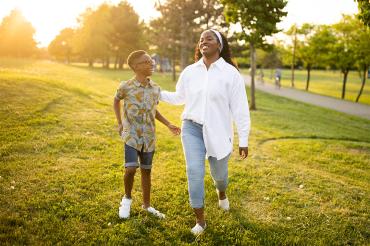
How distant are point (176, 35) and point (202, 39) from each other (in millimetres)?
34116

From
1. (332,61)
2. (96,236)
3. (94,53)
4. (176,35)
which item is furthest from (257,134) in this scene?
(94,53)

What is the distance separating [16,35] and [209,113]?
86.2 metres

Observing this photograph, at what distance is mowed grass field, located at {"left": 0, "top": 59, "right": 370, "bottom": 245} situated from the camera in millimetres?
4539

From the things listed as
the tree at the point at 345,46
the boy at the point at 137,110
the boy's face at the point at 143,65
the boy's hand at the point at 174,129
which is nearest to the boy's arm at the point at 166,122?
the boy's hand at the point at 174,129

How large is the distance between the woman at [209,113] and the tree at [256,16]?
468 inches

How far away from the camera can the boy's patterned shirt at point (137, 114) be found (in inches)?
181

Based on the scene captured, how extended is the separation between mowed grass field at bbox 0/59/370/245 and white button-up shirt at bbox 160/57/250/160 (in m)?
1.22

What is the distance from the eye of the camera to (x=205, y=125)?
4508 mm

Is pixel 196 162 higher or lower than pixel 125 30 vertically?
lower

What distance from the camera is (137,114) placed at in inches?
181

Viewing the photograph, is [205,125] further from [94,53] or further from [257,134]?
[94,53]

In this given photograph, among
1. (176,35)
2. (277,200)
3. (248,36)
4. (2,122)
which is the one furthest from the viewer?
(176,35)

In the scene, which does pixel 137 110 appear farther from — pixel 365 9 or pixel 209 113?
pixel 365 9

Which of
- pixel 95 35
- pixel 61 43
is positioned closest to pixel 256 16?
pixel 95 35
